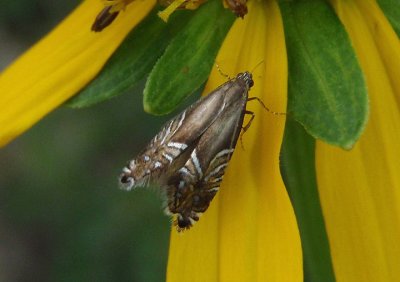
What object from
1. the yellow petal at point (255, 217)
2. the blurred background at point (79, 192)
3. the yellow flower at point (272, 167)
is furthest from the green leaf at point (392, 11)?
the blurred background at point (79, 192)

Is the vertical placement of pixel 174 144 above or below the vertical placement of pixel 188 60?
below

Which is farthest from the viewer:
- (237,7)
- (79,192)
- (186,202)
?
(79,192)

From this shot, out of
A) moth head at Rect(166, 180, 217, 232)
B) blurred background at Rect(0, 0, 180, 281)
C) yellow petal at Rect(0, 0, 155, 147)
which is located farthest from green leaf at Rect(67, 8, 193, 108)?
blurred background at Rect(0, 0, 180, 281)

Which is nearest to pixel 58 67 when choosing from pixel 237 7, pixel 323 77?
pixel 237 7

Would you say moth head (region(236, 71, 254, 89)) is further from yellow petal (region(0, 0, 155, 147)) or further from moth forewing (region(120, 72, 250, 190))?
yellow petal (region(0, 0, 155, 147))

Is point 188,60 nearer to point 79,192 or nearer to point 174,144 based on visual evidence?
point 174,144

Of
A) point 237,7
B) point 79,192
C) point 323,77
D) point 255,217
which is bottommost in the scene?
point 255,217
